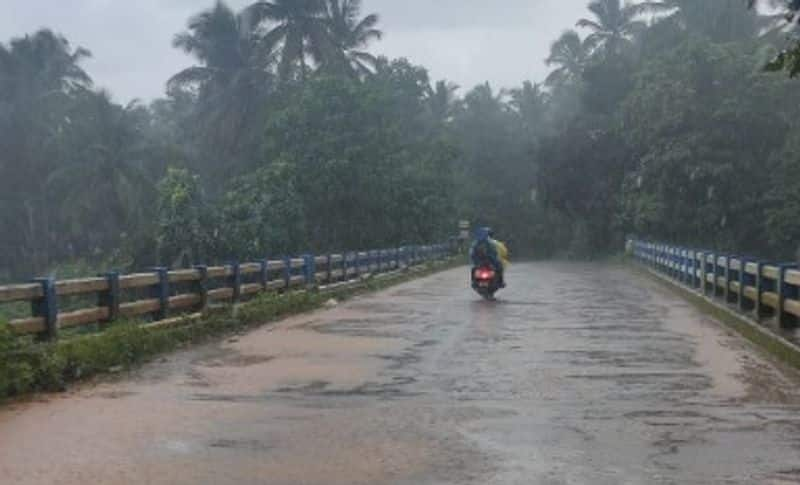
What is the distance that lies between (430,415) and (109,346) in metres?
4.89

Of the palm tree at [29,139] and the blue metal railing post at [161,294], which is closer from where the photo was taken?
the blue metal railing post at [161,294]

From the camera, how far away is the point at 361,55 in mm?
56062

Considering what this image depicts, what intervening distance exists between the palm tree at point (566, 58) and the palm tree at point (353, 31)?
23.5 m

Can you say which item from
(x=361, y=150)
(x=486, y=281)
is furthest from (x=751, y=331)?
(x=361, y=150)

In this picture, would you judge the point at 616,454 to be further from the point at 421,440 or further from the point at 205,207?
the point at 205,207

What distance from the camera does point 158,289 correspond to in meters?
15.6

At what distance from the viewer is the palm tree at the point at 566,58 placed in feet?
250

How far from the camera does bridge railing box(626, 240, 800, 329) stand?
14086mm

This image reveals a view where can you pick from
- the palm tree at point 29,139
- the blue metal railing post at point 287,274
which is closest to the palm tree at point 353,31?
the palm tree at point 29,139

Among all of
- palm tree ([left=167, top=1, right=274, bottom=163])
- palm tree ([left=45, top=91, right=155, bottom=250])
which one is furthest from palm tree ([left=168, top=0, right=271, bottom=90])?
palm tree ([left=45, top=91, right=155, bottom=250])

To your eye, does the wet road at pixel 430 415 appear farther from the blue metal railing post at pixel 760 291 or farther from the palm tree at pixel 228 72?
the palm tree at pixel 228 72

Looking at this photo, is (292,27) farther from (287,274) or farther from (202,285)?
(202,285)

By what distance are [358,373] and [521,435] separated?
3.72 meters

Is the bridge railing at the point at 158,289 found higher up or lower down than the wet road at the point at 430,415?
higher up
